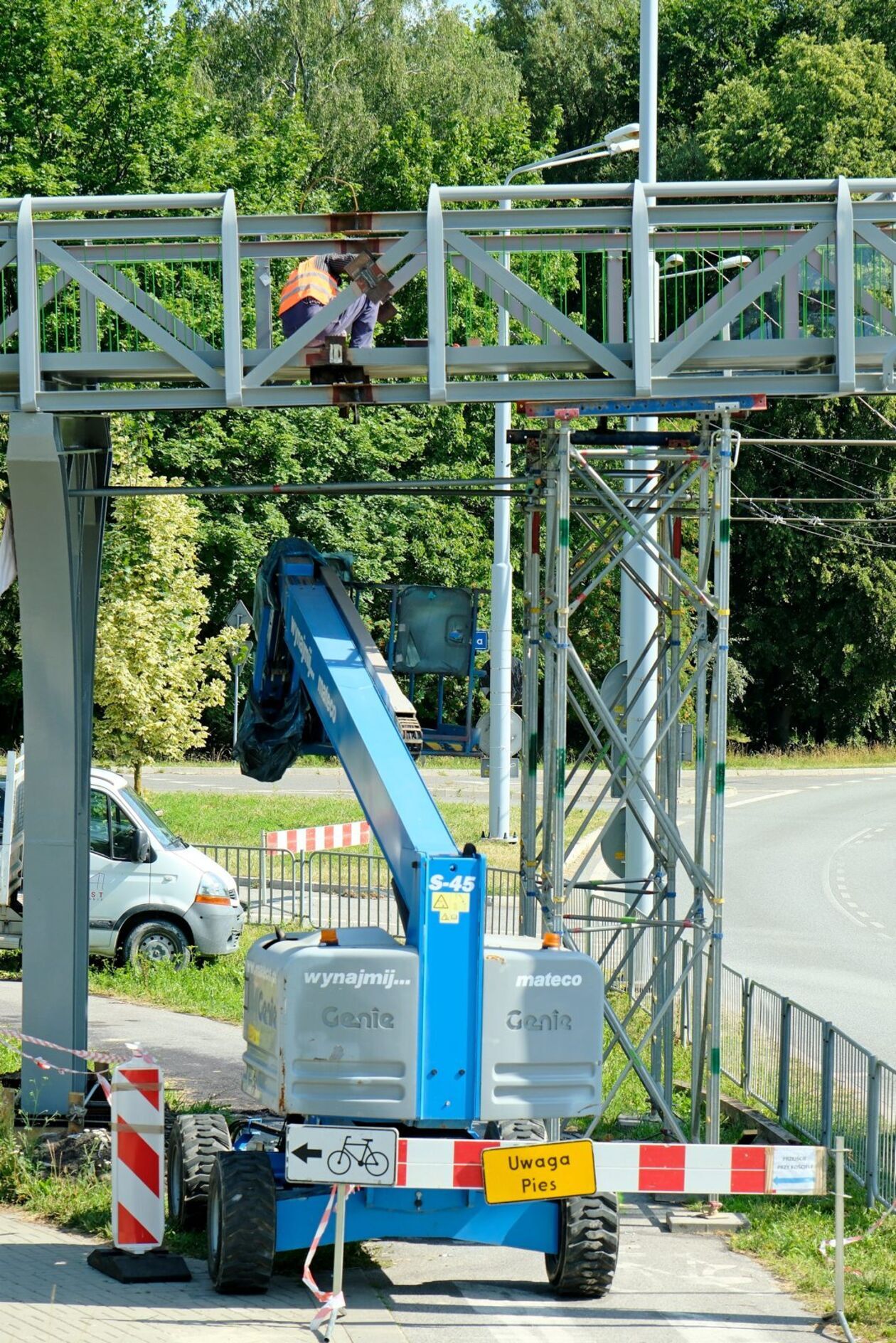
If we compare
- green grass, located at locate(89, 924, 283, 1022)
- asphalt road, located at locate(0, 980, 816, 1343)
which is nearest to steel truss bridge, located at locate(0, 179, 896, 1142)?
asphalt road, located at locate(0, 980, 816, 1343)

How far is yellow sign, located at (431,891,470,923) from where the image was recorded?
27.8 ft

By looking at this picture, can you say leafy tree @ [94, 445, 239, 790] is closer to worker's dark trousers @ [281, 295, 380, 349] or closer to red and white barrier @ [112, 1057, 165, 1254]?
worker's dark trousers @ [281, 295, 380, 349]

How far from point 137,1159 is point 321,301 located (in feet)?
15.7

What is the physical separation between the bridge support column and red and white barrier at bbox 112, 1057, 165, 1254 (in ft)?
7.58

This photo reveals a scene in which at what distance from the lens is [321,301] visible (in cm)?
1012

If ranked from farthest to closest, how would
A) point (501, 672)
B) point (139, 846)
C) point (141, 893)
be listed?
point (501, 672) → point (139, 846) → point (141, 893)

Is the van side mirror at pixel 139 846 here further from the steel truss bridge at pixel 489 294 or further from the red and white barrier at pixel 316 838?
the steel truss bridge at pixel 489 294

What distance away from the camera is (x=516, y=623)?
117 feet

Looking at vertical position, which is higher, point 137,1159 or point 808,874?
point 137,1159

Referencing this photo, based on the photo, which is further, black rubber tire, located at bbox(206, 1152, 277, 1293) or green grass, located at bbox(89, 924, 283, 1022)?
green grass, located at bbox(89, 924, 283, 1022)

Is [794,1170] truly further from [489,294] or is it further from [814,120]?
[814,120]

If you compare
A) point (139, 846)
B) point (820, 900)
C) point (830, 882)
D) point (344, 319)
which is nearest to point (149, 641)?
point (139, 846)

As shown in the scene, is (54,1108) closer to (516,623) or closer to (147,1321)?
(147,1321)

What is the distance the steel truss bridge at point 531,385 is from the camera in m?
9.93
